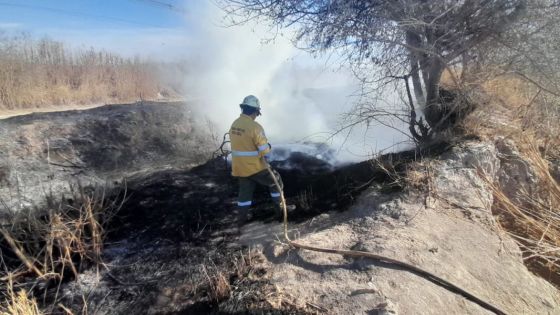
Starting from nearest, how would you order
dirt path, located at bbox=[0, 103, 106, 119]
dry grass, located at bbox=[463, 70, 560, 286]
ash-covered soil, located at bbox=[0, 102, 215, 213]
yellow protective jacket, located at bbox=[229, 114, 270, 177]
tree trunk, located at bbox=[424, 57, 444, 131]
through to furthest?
yellow protective jacket, located at bbox=[229, 114, 270, 177] → dry grass, located at bbox=[463, 70, 560, 286] → tree trunk, located at bbox=[424, 57, 444, 131] → ash-covered soil, located at bbox=[0, 102, 215, 213] → dirt path, located at bbox=[0, 103, 106, 119]

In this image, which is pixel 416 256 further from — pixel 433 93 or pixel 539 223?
pixel 433 93

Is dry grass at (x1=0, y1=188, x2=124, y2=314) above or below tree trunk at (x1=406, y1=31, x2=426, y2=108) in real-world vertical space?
below

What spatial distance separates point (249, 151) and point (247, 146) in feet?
0.23

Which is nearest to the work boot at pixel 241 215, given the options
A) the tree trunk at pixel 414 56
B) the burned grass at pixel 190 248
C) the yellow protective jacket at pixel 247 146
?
the burned grass at pixel 190 248

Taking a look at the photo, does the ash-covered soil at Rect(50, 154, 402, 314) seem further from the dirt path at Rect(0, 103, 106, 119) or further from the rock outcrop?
the dirt path at Rect(0, 103, 106, 119)

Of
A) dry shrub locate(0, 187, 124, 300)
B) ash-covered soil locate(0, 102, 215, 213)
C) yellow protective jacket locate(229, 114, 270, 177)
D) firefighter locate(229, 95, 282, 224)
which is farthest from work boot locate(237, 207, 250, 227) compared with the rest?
ash-covered soil locate(0, 102, 215, 213)

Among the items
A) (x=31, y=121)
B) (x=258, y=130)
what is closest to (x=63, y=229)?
(x=258, y=130)

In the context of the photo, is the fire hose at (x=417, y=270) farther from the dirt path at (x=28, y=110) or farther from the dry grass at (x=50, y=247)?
the dirt path at (x=28, y=110)

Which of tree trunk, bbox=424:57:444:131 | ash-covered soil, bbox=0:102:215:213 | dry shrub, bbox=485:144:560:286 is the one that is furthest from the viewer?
ash-covered soil, bbox=0:102:215:213

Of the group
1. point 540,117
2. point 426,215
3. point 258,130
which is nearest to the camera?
point 426,215

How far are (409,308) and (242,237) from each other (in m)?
2.33

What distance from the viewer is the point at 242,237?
15.3 feet

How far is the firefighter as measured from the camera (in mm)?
4656

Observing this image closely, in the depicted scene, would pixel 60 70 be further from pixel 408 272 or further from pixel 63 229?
pixel 408 272
